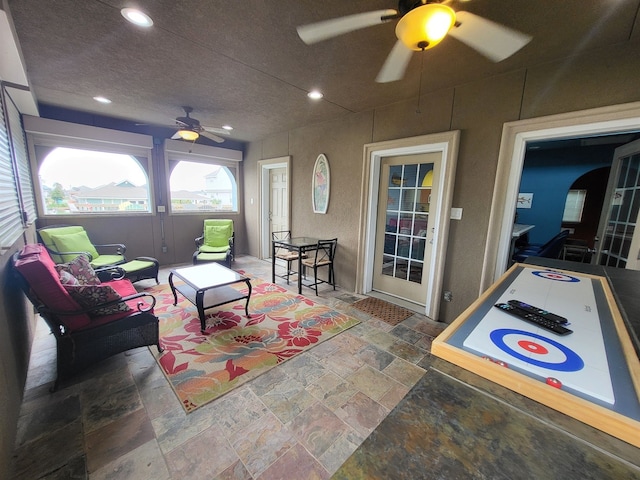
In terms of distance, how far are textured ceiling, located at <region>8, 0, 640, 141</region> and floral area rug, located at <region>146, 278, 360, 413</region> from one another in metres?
2.51

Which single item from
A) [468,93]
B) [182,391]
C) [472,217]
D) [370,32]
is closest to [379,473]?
[182,391]

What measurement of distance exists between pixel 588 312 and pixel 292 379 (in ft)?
5.93

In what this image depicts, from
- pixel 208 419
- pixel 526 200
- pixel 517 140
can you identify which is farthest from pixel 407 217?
pixel 526 200

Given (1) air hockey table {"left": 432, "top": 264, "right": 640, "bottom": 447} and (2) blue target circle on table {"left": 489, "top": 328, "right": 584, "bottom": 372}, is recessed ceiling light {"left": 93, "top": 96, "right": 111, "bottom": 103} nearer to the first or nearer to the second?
(1) air hockey table {"left": 432, "top": 264, "right": 640, "bottom": 447}

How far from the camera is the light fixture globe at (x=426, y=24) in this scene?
3.77ft

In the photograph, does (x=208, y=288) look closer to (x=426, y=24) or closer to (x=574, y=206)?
(x=426, y=24)

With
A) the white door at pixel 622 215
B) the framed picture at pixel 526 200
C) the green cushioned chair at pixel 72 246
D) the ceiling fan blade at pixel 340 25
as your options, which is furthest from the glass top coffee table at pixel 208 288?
the framed picture at pixel 526 200

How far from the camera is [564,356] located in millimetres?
825

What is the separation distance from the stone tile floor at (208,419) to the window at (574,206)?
18.8 ft

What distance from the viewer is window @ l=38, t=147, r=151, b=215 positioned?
3783mm

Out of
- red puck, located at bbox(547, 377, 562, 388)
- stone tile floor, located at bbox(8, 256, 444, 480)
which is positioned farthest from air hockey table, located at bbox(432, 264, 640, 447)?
stone tile floor, located at bbox(8, 256, 444, 480)

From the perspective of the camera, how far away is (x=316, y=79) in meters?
2.48

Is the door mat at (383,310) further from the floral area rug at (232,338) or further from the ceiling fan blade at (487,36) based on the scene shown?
the ceiling fan blade at (487,36)

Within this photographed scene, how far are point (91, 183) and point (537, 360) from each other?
563 centimetres
